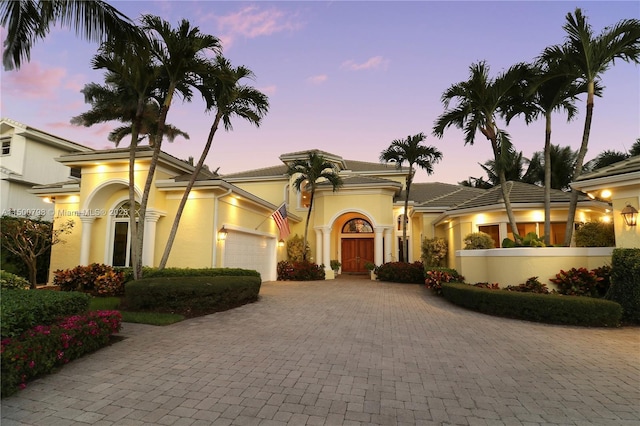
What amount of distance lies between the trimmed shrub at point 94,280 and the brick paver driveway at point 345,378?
432 centimetres

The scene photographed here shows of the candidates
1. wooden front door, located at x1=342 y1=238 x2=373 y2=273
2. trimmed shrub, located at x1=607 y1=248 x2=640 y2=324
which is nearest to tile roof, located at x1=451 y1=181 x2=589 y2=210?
trimmed shrub, located at x1=607 y1=248 x2=640 y2=324

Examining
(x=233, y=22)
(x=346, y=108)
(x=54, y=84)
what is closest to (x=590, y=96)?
A: (x=346, y=108)

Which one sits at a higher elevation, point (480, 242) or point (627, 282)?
point (480, 242)

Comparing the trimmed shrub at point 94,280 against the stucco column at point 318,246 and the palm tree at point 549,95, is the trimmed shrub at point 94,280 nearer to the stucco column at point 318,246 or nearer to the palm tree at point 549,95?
the stucco column at point 318,246

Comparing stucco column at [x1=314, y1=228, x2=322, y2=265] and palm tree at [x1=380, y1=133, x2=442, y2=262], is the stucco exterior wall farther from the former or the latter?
stucco column at [x1=314, y1=228, x2=322, y2=265]

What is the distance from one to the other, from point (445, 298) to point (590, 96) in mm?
8029

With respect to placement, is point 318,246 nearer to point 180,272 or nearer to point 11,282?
point 180,272

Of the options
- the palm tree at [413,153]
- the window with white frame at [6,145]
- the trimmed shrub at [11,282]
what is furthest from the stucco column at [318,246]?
the window with white frame at [6,145]

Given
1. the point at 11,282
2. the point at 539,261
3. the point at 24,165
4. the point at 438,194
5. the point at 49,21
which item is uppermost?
the point at 24,165

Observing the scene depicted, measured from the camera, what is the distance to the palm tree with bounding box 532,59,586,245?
10.3 m

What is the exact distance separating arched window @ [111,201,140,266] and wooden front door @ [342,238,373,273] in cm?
1426

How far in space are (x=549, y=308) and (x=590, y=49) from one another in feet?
26.1

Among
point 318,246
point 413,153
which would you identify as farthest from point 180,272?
point 413,153

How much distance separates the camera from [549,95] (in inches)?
440
